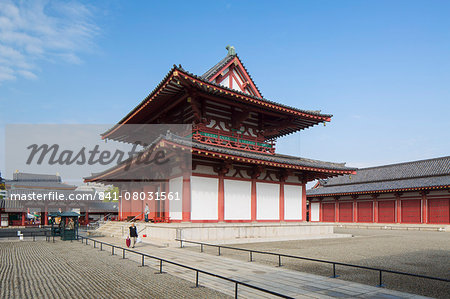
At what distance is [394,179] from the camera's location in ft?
161

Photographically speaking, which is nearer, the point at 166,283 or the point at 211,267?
the point at 166,283

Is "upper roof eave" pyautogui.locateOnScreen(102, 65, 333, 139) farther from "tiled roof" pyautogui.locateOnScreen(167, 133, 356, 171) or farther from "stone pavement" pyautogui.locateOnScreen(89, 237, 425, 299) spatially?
"stone pavement" pyautogui.locateOnScreen(89, 237, 425, 299)

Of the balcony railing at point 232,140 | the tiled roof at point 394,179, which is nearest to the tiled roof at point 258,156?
the balcony railing at point 232,140

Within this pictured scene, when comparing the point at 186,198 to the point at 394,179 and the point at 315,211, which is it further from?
the point at 315,211

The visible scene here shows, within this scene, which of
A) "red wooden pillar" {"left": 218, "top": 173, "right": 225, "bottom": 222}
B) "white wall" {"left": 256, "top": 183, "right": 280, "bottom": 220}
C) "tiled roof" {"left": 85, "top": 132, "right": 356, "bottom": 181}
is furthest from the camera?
"white wall" {"left": 256, "top": 183, "right": 280, "bottom": 220}

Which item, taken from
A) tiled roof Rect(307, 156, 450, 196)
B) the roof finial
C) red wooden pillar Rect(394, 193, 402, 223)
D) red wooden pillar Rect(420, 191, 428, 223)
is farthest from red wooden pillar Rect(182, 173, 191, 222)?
red wooden pillar Rect(394, 193, 402, 223)

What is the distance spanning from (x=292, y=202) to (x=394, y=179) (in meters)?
30.3

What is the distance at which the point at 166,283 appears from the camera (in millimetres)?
9930

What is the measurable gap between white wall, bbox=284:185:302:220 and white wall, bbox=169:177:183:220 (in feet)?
28.8

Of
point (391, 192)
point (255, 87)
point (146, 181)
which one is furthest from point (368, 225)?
point (146, 181)

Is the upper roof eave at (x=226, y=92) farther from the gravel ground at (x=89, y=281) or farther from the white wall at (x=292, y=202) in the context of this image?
the gravel ground at (x=89, y=281)

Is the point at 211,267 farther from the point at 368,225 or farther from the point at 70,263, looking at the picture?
the point at 368,225

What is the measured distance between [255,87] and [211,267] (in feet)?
57.5

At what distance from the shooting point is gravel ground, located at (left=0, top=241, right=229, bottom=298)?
8.80 m
